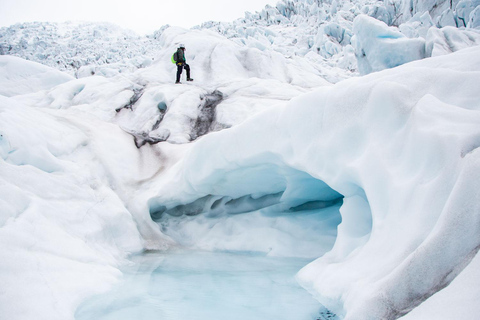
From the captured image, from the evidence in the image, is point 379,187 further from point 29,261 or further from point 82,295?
point 29,261

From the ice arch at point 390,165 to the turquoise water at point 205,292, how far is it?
29cm

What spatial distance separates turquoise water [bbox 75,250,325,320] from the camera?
2.62 m

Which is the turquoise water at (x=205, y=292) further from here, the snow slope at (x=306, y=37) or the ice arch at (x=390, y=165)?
the snow slope at (x=306, y=37)

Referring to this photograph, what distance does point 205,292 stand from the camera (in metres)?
3.16

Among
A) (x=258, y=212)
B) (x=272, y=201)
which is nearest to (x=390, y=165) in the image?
(x=258, y=212)

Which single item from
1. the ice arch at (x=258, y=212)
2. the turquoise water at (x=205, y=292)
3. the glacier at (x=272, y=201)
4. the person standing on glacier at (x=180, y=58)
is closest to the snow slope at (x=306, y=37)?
the person standing on glacier at (x=180, y=58)

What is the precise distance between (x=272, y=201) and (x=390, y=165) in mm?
2764

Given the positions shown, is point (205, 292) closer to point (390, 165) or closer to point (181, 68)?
point (390, 165)

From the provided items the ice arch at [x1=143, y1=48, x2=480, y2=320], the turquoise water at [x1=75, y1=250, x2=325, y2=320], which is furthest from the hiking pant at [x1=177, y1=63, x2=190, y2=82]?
the turquoise water at [x1=75, y1=250, x2=325, y2=320]

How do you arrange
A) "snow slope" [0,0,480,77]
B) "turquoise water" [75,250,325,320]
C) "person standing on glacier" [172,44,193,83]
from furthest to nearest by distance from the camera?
1. "snow slope" [0,0,480,77]
2. "person standing on glacier" [172,44,193,83]
3. "turquoise water" [75,250,325,320]

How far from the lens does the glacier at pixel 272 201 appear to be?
6.26ft

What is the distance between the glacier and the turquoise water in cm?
3

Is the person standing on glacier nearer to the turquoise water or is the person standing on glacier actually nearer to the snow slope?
the snow slope

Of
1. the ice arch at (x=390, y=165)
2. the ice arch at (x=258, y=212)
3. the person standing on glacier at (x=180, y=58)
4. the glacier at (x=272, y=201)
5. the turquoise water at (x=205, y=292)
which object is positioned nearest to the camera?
the ice arch at (x=390, y=165)
